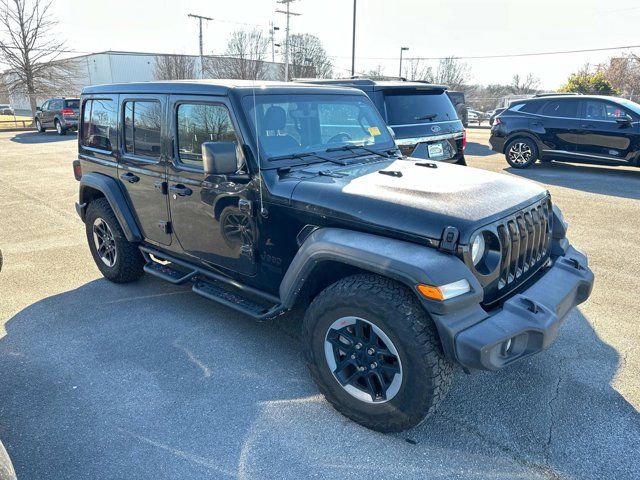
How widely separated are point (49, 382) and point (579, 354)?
12.1 ft

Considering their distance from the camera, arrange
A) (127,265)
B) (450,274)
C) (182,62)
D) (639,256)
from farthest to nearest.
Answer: (182,62) < (639,256) < (127,265) < (450,274)

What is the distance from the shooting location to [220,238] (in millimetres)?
3408

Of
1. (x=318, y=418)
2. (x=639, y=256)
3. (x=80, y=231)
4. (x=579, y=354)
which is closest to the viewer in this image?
(x=318, y=418)

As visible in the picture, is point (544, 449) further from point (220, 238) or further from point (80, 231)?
point (80, 231)

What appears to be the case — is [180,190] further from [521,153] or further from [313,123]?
[521,153]

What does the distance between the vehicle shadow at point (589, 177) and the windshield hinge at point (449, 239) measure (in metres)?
7.37

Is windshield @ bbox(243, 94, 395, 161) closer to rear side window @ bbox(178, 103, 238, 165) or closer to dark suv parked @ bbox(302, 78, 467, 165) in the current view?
rear side window @ bbox(178, 103, 238, 165)

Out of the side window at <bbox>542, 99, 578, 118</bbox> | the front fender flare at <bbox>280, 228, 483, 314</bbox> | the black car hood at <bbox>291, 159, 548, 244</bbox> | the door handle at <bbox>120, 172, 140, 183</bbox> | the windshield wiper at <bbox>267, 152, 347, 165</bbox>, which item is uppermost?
the side window at <bbox>542, 99, 578, 118</bbox>

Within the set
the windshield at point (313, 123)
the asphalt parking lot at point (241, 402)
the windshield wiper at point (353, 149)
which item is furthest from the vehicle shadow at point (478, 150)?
the windshield wiper at point (353, 149)

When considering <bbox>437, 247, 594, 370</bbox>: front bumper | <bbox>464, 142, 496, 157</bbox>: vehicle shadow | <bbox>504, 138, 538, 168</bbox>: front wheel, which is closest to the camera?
<bbox>437, 247, 594, 370</bbox>: front bumper

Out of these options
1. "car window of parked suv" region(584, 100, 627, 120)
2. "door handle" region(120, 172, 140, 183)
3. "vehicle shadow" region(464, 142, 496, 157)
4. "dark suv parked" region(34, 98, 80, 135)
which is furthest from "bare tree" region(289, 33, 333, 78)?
"door handle" region(120, 172, 140, 183)

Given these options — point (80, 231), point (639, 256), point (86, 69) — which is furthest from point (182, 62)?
point (639, 256)

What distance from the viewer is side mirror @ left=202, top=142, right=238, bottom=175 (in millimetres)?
2840

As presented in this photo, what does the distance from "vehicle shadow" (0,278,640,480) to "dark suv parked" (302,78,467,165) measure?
11.6 ft
